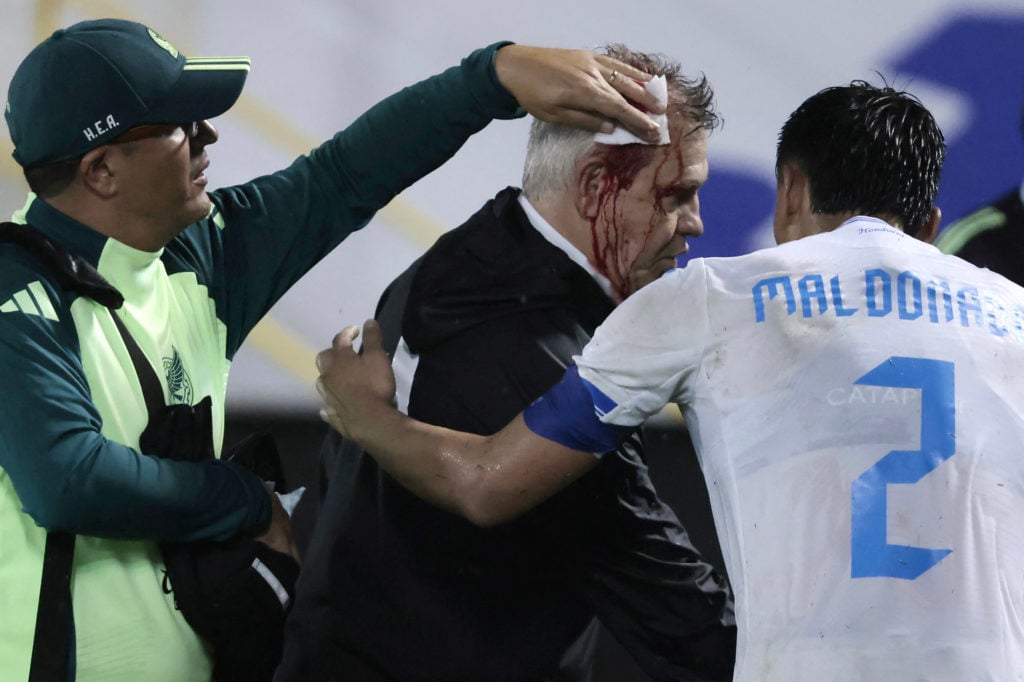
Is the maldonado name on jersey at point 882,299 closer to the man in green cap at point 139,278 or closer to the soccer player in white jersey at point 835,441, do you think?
the soccer player in white jersey at point 835,441

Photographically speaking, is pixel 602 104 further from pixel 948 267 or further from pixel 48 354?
pixel 48 354

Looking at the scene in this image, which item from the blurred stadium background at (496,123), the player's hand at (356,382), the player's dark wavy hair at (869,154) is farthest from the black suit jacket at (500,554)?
the blurred stadium background at (496,123)

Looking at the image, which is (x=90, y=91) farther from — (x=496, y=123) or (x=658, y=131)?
(x=496, y=123)

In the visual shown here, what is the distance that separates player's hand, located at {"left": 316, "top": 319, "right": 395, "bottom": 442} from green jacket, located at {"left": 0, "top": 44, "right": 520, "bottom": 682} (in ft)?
0.41

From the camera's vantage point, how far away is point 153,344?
150 cm

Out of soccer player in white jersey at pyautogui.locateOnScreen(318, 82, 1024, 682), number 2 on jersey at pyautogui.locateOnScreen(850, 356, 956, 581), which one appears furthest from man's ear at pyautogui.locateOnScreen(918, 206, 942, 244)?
number 2 on jersey at pyautogui.locateOnScreen(850, 356, 956, 581)

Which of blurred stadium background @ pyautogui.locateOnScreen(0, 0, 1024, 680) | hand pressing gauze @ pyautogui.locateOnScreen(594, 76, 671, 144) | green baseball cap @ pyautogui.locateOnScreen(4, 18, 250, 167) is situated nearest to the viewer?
green baseball cap @ pyautogui.locateOnScreen(4, 18, 250, 167)

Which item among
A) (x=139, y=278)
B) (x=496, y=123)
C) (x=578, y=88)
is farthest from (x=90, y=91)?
(x=496, y=123)

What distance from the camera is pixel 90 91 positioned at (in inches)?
57.3

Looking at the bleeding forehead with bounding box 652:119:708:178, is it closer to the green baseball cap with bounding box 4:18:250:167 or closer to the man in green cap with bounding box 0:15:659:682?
the man in green cap with bounding box 0:15:659:682

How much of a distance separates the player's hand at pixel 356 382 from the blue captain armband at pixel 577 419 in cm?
21

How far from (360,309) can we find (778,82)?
0.80 m

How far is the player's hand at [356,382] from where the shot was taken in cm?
148

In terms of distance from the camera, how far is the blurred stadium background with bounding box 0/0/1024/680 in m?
2.30
